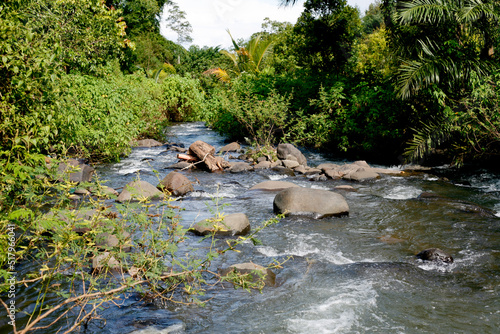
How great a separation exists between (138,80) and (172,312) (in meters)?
18.3

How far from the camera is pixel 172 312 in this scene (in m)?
4.43

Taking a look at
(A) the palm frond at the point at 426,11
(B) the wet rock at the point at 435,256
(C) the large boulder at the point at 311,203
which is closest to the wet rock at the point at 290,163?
(C) the large boulder at the point at 311,203

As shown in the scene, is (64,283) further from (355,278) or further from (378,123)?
(378,123)

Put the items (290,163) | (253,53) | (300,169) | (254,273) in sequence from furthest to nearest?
(253,53) < (290,163) < (300,169) < (254,273)

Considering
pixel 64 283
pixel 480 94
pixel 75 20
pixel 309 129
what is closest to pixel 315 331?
pixel 64 283

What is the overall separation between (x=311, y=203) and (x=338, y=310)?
354 centimetres

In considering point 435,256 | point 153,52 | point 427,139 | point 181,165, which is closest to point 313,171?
point 427,139

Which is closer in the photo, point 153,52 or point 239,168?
point 239,168

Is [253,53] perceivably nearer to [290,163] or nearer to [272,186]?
[290,163]

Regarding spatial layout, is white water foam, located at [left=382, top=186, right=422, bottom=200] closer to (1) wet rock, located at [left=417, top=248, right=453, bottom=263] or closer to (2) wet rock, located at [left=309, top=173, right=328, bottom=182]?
(2) wet rock, located at [left=309, top=173, right=328, bottom=182]

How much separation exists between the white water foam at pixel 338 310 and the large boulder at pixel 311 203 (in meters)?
2.74

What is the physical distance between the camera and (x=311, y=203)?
26.0ft

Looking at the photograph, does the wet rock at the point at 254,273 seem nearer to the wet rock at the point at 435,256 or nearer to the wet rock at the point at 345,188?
the wet rock at the point at 435,256

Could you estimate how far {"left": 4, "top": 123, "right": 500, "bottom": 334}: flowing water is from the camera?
4250mm
